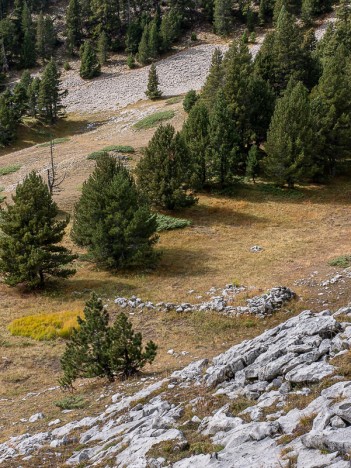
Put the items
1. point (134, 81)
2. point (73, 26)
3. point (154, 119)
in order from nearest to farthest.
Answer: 1. point (154, 119)
2. point (134, 81)
3. point (73, 26)

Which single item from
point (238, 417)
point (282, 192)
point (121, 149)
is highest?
point (121, 149)

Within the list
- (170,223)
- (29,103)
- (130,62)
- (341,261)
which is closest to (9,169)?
(29,103)

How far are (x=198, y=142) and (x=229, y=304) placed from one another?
25.4 metres

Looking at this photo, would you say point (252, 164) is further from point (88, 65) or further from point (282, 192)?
point (88, 65)

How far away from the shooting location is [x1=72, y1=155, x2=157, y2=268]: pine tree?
34.4m

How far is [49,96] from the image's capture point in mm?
83000

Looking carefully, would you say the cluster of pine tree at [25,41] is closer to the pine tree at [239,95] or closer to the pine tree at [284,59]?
the pine tree at [284,59]

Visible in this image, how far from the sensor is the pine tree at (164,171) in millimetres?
44531

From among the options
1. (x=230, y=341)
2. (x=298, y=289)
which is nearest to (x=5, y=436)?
(x=230, y=341)

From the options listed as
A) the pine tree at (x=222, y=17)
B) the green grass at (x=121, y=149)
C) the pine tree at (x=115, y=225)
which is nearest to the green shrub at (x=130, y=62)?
the pine tree at (x=222, y=17)

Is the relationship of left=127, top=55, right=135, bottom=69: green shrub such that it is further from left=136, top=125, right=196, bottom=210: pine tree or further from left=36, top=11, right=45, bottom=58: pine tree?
left=136, top=125, right=196, bottom=210: pine tree

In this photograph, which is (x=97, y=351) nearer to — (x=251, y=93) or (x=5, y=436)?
(x=5, y=436)

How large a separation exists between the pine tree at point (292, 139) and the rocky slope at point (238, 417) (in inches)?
1335

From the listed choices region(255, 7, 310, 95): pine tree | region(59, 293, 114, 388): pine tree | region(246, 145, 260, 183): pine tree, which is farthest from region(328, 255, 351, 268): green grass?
region(255, 7, 310, 95): pine tree
